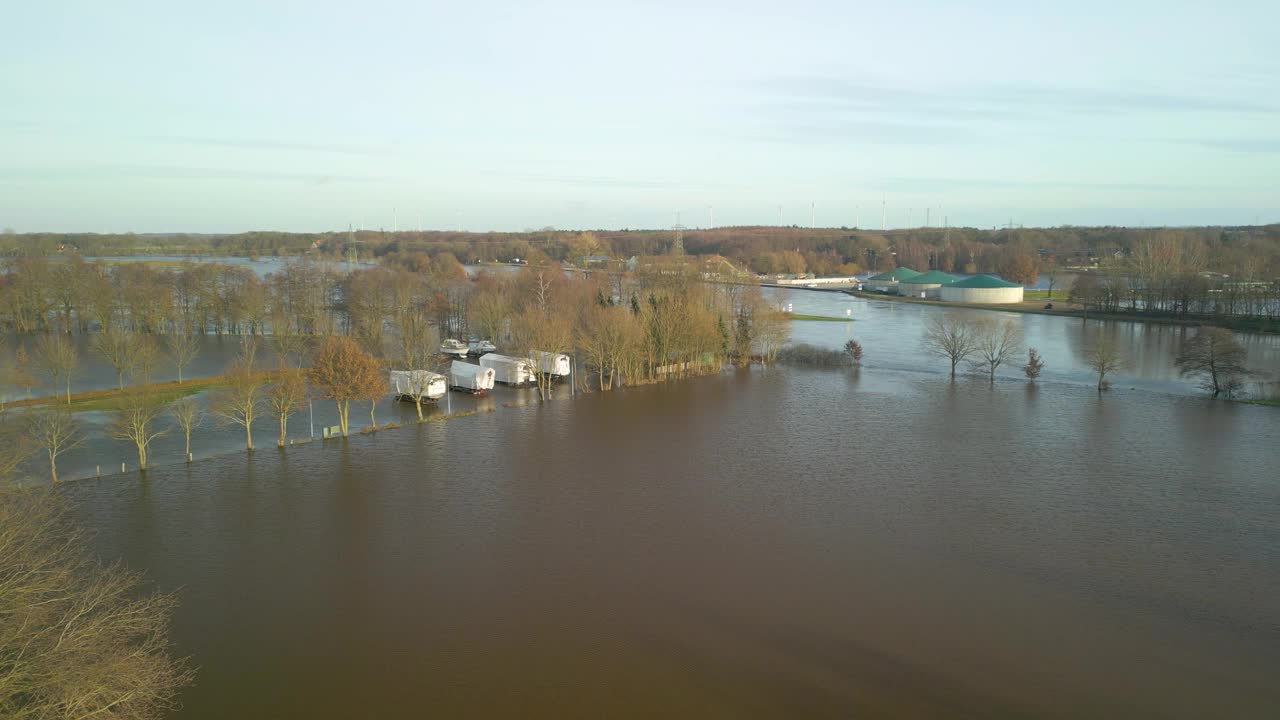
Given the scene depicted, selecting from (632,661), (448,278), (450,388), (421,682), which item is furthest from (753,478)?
(448,278)

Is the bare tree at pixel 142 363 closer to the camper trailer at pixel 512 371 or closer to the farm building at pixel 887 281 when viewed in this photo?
the camper trailer at pixel 512 371

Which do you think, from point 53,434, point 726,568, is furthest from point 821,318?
point 53,434

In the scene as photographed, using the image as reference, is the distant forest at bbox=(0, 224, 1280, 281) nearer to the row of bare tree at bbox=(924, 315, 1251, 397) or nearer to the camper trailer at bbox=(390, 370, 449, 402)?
the row of bare tree at bbox=(924, 315, 1251, 397)

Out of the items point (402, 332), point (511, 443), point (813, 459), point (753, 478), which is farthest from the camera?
point (402, 332)

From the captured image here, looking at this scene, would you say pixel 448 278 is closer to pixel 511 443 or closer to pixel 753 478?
pixel 511 443

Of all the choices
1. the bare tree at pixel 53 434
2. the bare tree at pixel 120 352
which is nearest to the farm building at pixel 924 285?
the bare tree at pixel 120 352

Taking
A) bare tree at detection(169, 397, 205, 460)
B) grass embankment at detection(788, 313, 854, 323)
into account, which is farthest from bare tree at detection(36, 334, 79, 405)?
grass embankment at detection(788, 313, 854, 323)
